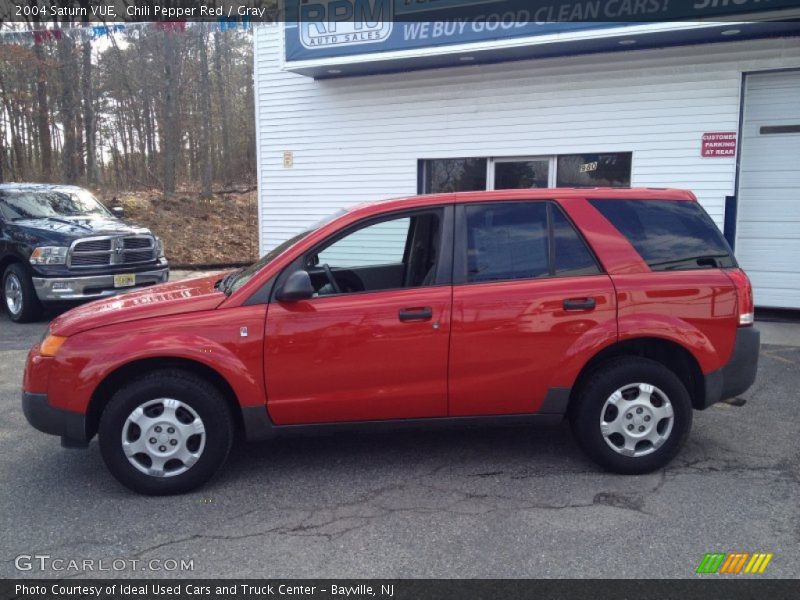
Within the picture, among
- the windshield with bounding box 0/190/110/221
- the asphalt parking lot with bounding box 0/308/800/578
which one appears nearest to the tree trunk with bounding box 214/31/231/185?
the windshield with bounding box 0/190/110/221

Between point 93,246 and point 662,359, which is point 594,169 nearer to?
point 662,359

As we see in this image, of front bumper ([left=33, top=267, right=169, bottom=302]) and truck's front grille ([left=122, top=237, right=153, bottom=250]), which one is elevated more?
truck's front grille ([left=122, top=237, right=153, bottom=250])

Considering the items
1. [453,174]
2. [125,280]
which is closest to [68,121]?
[125,280]

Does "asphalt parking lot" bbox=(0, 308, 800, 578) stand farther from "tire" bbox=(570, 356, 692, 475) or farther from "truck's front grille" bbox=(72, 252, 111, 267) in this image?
"truck's front grille" bbox=(72, 252, 111, 267)

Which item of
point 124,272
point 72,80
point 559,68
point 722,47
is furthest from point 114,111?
point 722,47

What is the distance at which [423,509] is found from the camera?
149 inches

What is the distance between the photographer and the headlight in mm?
9297

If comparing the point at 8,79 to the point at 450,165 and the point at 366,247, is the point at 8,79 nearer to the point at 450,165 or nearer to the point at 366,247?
the point at 450,165

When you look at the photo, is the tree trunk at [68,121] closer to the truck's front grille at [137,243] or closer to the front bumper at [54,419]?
the truck's front grille at [137,243]

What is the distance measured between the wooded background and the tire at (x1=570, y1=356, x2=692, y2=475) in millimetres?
20589

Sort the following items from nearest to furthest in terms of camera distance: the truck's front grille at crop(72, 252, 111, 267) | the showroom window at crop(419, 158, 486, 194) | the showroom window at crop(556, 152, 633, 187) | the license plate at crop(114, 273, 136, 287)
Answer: the truck's front grille at crop(72, 252, 111, 267) → the license plate at crop(114, 273, 136, 287) → the showroom window at crop(556, 152, 633, 187) → the showroom window at crop(419, 158, 486, 194)

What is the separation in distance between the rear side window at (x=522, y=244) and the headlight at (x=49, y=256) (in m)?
7.21

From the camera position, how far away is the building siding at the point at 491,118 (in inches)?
357

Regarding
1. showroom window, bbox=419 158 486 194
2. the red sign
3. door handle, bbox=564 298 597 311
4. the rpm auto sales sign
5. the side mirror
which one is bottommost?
door handle, bbox=564 298 597 311
